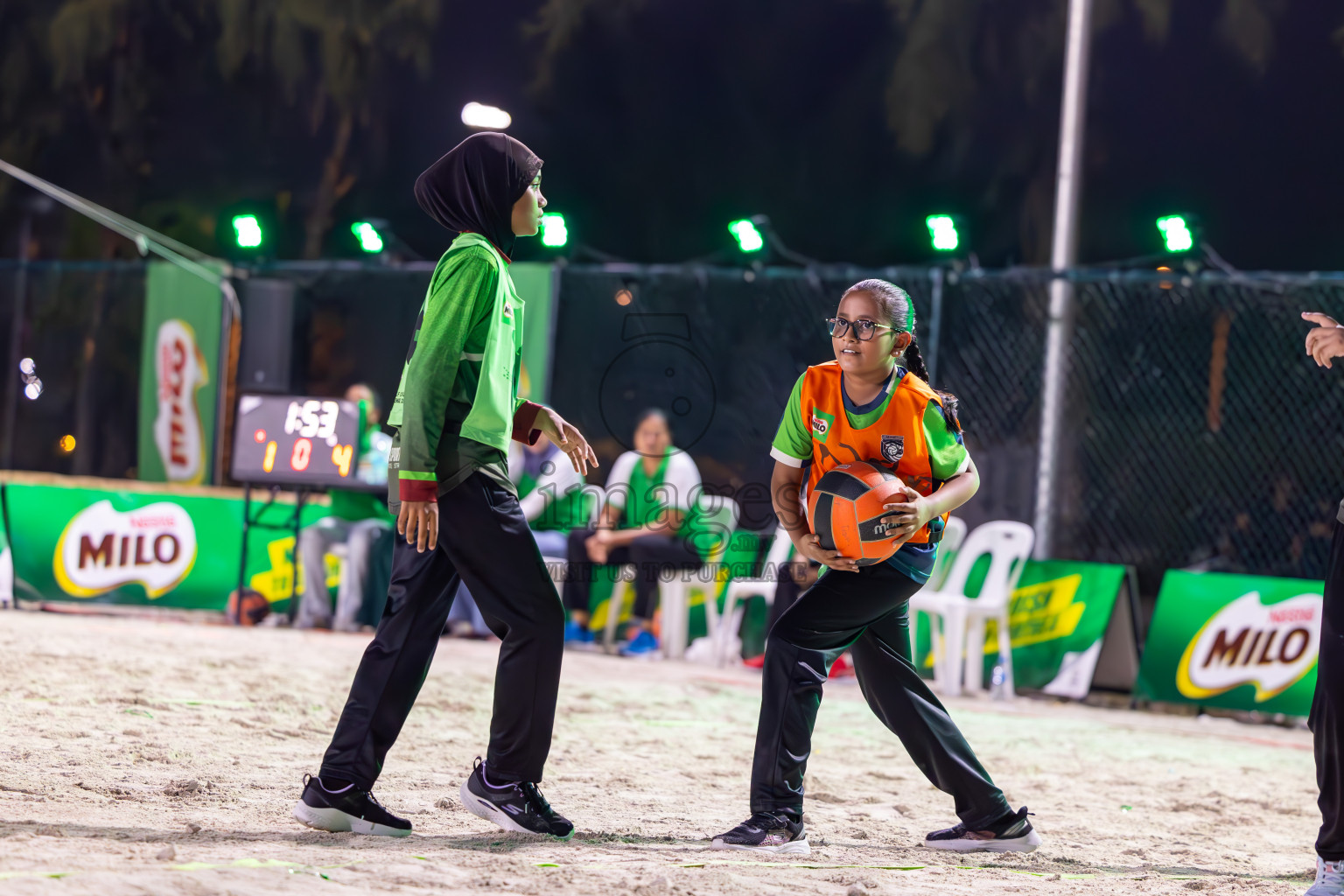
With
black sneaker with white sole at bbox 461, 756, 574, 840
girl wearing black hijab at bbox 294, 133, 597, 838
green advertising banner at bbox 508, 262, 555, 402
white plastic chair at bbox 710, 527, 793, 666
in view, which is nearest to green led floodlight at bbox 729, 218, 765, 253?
green advertising banner at bbox 508, 262, 555, 402

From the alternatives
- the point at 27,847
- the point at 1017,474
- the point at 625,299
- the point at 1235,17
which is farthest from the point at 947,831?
the point at 1235,17

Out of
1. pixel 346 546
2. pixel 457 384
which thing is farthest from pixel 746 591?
pixel 457 384

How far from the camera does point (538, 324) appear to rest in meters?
11.5

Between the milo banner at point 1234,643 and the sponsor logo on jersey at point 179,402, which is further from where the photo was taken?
the sponsor logo on jersey at point 179,402

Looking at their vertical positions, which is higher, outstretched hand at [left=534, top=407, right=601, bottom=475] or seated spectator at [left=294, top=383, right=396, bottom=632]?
outstretched hand at [left=534, top=407, right=601, bottom=475]

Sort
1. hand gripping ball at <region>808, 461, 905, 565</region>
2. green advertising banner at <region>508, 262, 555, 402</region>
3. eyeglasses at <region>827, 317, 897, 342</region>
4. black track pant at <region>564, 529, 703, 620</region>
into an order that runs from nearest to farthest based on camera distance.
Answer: hand gripping ball at <region>808, 461, 905, 565</region>, eyeglasses at <region>827, 317, 897, 342</region>, black track pant at <region>564, 529, 703, 620</region>, green advertising banner at <region>508, 262, 555, 402</region>

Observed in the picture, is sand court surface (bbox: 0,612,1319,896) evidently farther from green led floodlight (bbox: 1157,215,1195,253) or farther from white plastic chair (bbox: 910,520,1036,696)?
green led floodlight (bbox: 1157,215,1195,253)

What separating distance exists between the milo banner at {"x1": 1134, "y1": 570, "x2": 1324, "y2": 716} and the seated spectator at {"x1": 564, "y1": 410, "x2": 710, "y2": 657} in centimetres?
324

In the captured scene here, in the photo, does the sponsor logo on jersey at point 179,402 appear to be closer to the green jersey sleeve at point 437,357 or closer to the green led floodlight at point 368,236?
the green led floodlight at point 368,236

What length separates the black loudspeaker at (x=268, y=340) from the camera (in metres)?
12.4

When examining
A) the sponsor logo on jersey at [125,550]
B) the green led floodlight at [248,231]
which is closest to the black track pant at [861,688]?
the sponsor logo on jersey at [125,550]

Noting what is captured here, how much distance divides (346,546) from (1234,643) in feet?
20.6

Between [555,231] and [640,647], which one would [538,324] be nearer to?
[555,231]

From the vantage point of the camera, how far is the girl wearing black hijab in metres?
3.82
